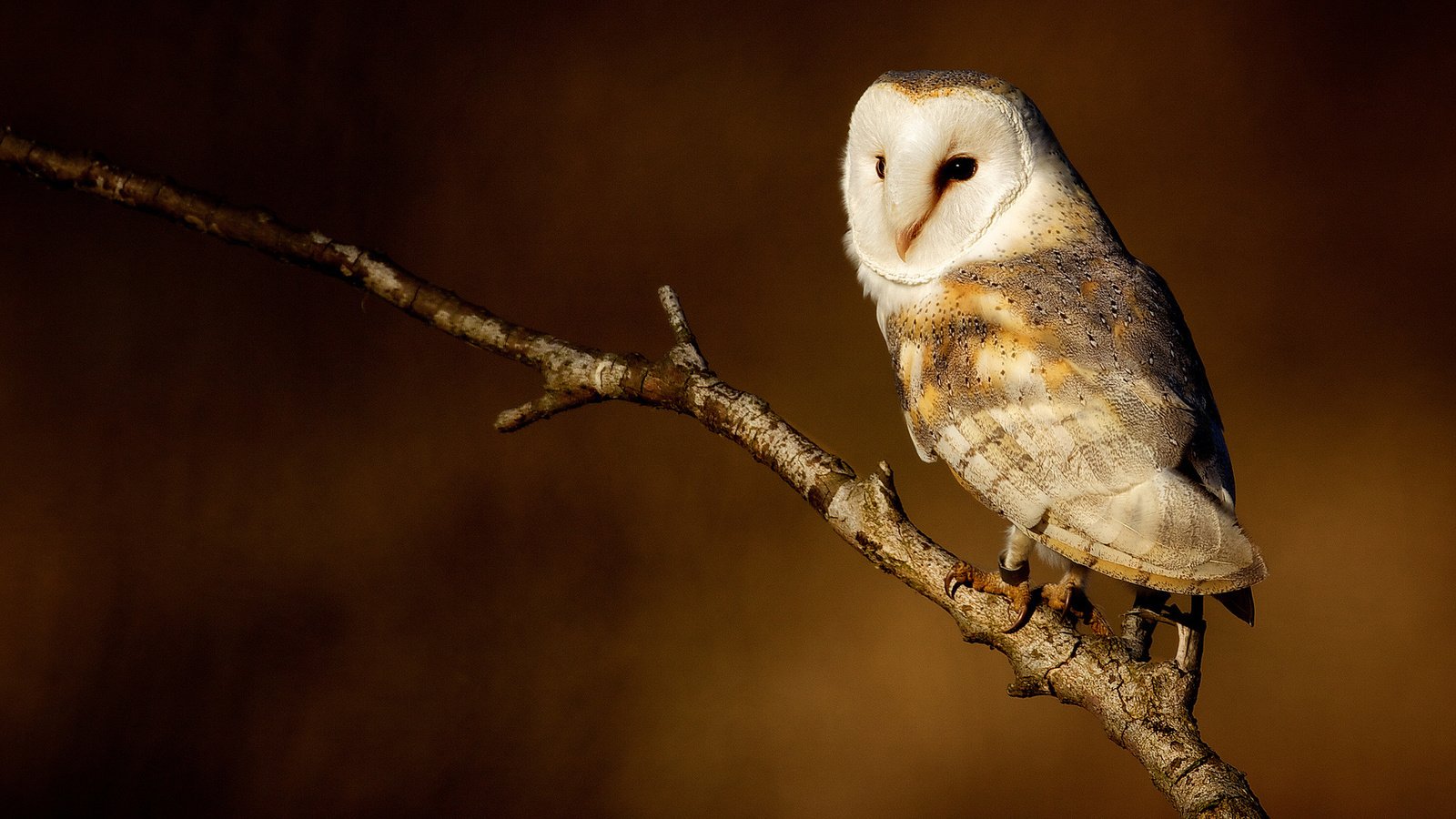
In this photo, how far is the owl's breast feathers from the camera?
96 centimetres

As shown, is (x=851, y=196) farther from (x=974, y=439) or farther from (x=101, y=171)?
(x=101, y=171)

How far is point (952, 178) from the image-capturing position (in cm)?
108

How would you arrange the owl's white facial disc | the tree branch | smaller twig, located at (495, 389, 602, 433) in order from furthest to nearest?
smaller twig, located at (495, 389, 602, 433) < the owl's white facial disc < the tree branch

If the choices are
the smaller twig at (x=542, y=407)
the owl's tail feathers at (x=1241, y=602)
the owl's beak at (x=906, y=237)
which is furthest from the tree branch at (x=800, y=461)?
the owl's beak at (x=906, y=237)

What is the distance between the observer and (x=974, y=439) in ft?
3.41

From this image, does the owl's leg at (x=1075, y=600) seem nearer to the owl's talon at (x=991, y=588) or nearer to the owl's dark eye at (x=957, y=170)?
the owl's talon at (x=991, y=588)

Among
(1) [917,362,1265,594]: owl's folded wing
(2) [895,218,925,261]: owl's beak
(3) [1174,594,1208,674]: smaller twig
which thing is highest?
(2) [895,218,925,261]: owl's beak

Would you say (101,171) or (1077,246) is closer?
(1077,246)

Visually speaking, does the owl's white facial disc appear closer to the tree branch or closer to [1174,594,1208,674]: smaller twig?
the tree branch

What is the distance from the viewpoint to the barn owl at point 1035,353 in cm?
97

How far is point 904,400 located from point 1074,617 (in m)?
0.28

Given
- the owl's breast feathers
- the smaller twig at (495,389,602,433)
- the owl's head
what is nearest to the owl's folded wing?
the owl's breast feathers

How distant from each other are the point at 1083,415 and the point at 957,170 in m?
0.28

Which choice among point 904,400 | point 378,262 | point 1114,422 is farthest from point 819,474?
point 378,262
